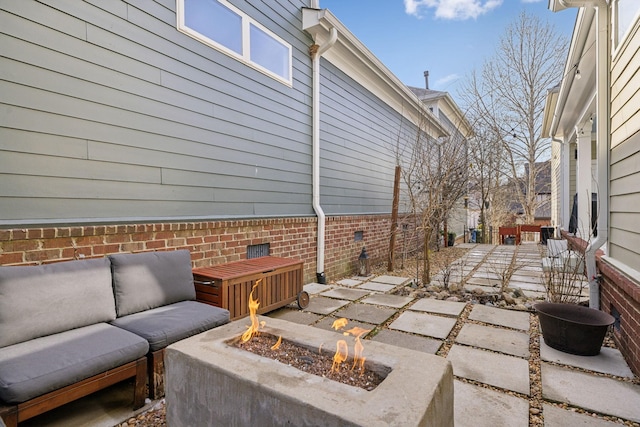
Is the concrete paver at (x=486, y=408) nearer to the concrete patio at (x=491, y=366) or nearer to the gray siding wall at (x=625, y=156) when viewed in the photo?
the concrete patio at (x=491, y=366)

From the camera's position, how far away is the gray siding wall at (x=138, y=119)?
2.41 m

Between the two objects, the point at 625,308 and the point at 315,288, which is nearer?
the point at 625,308

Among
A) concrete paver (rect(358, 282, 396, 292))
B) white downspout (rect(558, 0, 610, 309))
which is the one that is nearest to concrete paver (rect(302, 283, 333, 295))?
concrete paver (rect(358, 282, 396, 292))

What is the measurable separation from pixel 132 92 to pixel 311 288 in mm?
3570

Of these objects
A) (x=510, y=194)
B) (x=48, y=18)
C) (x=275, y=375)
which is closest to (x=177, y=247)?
(x=48, y=18)

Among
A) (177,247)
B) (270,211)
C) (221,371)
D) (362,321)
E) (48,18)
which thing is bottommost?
(362,321)

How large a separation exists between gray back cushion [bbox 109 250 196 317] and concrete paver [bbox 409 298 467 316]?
2731mm

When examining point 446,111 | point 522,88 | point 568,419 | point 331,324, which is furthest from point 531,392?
point 522,88

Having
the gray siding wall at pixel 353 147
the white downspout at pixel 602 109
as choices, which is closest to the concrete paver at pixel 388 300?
the gray siding wall at pixel 353 147

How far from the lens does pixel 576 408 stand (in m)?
2.03

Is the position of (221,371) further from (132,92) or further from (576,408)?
(132,92)

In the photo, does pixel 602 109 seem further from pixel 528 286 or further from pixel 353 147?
pixel 353 147

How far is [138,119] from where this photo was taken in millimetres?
3092

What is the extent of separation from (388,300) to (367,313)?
664 millimetres
